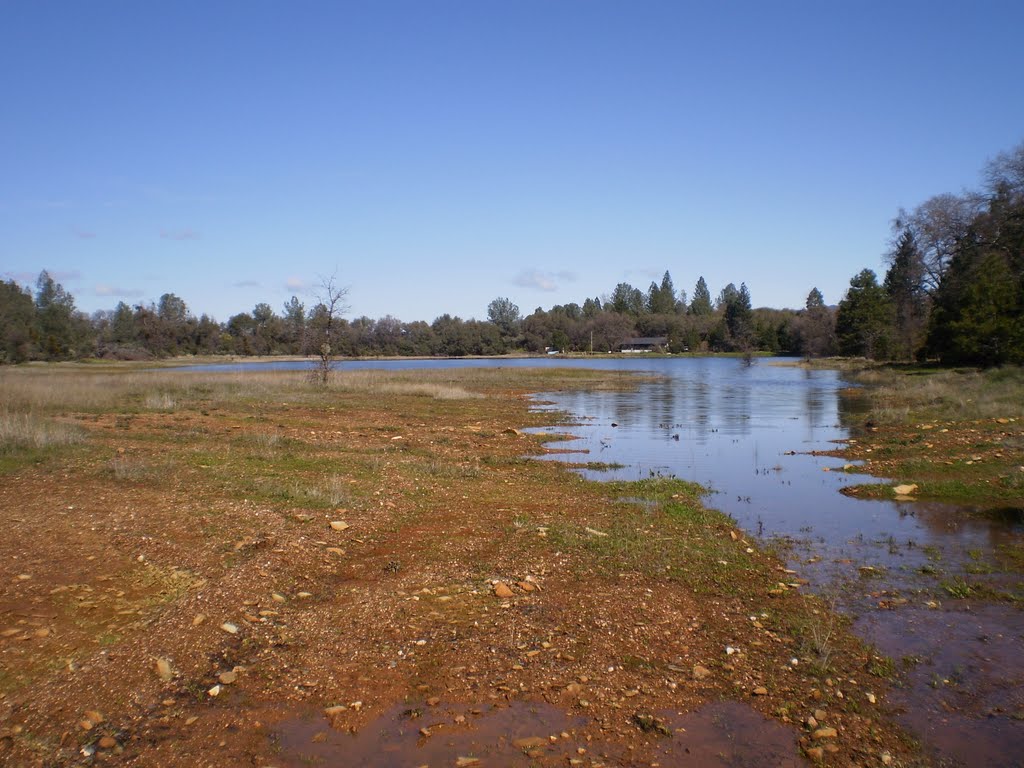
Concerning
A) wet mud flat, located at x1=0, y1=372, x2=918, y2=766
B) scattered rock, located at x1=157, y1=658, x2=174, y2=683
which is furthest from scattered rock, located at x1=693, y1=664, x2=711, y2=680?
scattered rock, located at x1=157, y1=658, x2=174, y2=683

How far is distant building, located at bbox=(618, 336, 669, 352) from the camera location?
142m

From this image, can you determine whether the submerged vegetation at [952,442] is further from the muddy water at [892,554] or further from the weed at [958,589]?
the weed at [958,589]

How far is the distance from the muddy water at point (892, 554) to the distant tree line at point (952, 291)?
27.8 meters

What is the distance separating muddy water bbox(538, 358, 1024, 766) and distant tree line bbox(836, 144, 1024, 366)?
27.8 m

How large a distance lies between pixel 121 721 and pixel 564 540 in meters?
6.09

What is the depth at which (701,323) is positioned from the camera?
488 feet

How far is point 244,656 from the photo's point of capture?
650 centimetres

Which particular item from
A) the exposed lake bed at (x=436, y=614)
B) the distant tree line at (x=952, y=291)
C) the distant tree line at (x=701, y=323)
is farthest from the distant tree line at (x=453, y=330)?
the exposed lake bed at (x=436, y=614)

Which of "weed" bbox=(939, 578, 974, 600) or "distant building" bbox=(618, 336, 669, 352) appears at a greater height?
"distant building" bbox=(618, 336, 669, 352)

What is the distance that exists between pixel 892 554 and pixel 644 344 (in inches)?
5383

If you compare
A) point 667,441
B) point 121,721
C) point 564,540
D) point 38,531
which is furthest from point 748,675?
point 667,441

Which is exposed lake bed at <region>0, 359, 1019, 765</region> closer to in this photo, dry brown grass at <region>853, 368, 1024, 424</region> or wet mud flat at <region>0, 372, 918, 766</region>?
wet mud flat at <region>0, 372, 918, 766</region>

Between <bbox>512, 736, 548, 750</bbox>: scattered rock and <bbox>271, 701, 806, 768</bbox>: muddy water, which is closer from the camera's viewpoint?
<bbox>271, 701, 806, 768</bbox>: muddy water

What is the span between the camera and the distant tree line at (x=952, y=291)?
4691 cm
